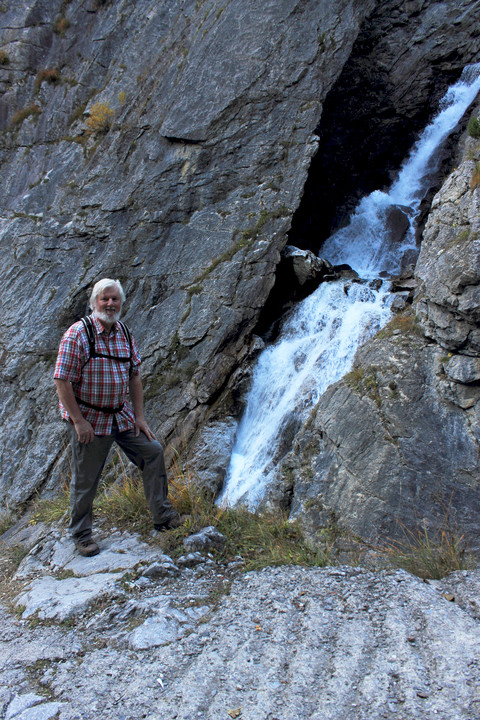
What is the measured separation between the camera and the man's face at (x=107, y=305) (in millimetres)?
4359

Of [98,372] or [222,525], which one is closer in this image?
[98,372]

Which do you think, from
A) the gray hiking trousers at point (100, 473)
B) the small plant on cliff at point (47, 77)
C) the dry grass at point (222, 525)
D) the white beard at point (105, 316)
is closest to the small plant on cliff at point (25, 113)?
the small plant on cliff at point (47, 77)

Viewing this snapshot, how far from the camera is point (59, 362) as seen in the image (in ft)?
13.7

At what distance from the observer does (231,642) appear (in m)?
3.14

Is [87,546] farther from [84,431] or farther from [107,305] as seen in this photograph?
[107,305]

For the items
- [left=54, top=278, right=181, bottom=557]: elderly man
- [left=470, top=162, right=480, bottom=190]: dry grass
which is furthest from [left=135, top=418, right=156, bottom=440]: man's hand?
[left=470, top=162, right=480, bottom=190]: dry grass

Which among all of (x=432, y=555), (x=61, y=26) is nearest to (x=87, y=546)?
(x=432, y=555)

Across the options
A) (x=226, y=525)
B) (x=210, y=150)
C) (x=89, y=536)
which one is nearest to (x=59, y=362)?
(x=89, y=536)

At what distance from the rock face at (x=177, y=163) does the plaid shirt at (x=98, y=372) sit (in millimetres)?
3863

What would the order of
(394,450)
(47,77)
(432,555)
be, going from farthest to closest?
(47,77) < (394,450) < (432,555)

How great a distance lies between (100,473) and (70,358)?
3.69 ft

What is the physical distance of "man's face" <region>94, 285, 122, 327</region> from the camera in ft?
14.3

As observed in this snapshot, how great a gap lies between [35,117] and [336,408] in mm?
12455

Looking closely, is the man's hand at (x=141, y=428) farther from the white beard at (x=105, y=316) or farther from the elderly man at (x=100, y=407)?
the white beard at (x=105, y=316)
